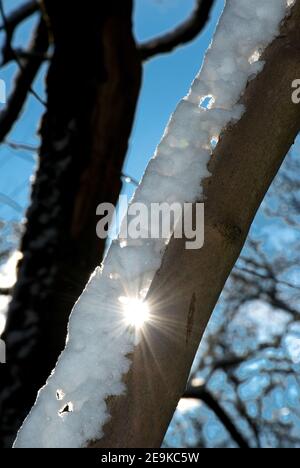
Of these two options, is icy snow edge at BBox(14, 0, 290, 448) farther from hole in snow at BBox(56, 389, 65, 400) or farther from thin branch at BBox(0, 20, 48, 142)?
thin branch at BBox(0, 20, 48, 142)

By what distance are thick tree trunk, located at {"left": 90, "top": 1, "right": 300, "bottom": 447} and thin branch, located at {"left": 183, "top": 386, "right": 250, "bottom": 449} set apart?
274cm

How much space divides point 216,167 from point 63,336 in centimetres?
103

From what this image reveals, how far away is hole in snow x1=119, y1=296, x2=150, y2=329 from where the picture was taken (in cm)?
57

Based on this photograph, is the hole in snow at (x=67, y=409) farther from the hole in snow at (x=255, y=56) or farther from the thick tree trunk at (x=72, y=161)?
the thick tree trunk at (x=72, y=161)

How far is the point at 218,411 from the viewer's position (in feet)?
10.9

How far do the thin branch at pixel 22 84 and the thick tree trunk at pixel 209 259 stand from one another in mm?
1641

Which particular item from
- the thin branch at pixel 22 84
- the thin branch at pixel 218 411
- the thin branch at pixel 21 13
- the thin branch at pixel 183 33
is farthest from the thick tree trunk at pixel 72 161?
the thin branch at pixel 218 411

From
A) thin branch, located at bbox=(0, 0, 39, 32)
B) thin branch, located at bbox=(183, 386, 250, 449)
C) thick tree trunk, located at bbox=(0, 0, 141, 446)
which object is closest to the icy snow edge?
thick tree trunk, located at bbox=(0, 0, 141, 446)

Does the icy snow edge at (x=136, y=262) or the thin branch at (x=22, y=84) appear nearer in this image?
the icy snow edge at (x=136, y=262)

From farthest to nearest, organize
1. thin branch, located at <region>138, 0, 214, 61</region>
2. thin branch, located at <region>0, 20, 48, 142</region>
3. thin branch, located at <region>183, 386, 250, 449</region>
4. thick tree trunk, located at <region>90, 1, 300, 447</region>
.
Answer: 1. thin branch, located at <region>183, 386, 250, 449</region>
2. thin branch, located at <region>138, 0, 214, 61</region>
3. thin branch, located at <region>0, 20, 48, 142</region>
4. thick tree trunk, located at <region>90, 1, 300, 447</region>

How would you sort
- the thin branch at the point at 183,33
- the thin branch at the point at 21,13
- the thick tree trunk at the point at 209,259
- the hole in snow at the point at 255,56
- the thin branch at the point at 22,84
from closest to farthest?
1. the thick tree trunk at the point at 209,259
2. the hole in snow at the point at 255,56
3. the thin branch at the point at 22,84
4. the thin branch at the point at 183,33
5. the thin branch at the point at 21,13

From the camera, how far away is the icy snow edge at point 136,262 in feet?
1.82

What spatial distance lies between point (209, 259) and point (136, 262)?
86 millimetres

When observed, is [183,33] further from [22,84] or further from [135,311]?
[135,311]
